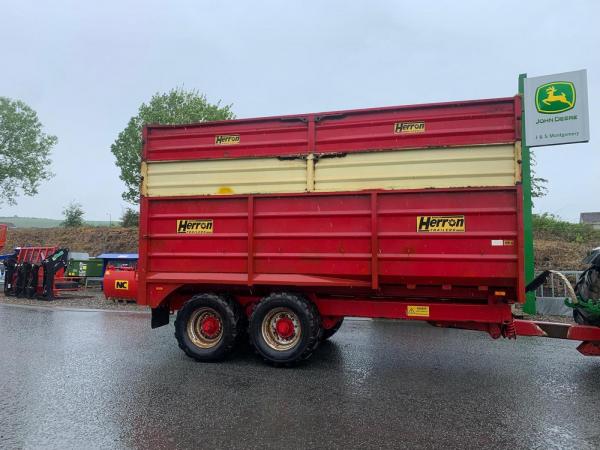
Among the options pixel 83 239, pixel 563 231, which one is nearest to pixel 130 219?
pixel 83 239

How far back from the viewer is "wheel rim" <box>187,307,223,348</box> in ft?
21.1

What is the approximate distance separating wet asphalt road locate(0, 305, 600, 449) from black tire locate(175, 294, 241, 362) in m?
0.20

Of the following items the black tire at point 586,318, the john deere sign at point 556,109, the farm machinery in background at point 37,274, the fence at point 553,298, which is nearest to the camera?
the black tire at point 586,318

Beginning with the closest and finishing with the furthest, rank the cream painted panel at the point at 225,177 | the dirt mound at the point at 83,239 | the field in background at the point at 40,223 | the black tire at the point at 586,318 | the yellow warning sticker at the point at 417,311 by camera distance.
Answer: the yellow warning sticker at the point at 417,311, the black tire at the point at 586,318, the cream painted panel at the point at 225,177, the dirt mound at the point at 83,239, the field in background at the point at 40,223

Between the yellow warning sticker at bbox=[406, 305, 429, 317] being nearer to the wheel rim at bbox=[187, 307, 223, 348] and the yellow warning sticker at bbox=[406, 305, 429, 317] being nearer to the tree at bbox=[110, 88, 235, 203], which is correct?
the wheel rim at bbox=[187, 307, 223, 348]

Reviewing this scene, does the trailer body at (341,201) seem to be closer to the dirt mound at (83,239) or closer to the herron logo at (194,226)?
the herron logo at (194,226)

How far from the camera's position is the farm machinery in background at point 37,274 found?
1384cm

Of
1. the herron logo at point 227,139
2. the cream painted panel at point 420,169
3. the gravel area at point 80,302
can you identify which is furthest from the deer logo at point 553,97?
the gravel area at point 80,302

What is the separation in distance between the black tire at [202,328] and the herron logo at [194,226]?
905mm

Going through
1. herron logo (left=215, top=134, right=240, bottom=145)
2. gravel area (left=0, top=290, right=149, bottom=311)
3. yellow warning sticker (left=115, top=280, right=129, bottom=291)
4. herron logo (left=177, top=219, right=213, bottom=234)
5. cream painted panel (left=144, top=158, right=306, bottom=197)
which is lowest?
gravel area (left=0, top=290, right=149, bottom=311)

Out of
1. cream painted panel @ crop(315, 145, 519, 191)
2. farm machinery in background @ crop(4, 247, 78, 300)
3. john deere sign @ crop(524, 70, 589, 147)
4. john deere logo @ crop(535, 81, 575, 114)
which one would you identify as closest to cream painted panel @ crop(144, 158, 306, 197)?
cream painted panel @ crop(315, 145, 519, 191)

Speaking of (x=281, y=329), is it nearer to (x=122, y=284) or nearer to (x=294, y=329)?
(x=294, y=329)

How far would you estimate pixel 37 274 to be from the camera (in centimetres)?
1413

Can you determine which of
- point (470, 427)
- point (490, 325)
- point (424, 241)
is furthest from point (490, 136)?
point (470, 427)
